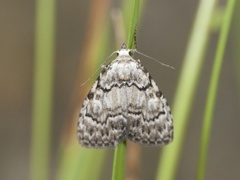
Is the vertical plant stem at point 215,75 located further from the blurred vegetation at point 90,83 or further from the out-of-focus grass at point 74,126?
the out-of-focus grass at point 74,126

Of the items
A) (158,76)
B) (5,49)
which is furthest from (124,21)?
(5,49)

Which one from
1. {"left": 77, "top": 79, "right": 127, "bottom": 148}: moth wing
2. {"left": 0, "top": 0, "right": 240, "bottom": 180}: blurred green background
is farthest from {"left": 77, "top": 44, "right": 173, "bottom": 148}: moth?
{"left": 0, "top": 0, "right": 240, "bottom": 180}: blurred green background

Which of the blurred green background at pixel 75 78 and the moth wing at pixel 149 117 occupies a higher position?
the blurred green background at pixel 75 78

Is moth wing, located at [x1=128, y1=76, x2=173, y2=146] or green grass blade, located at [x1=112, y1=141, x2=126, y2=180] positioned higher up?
moth wing, located at [x1=128, y1=76, x2=173, y2=146]

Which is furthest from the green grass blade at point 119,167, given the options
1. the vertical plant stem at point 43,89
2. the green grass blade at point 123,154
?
the vertical plant stem at point 43,89

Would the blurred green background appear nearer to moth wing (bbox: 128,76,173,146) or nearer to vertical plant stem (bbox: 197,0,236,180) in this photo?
moth wing (bbox: 128,76,173,146)

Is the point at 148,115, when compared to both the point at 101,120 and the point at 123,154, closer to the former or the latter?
the point at 101,120
